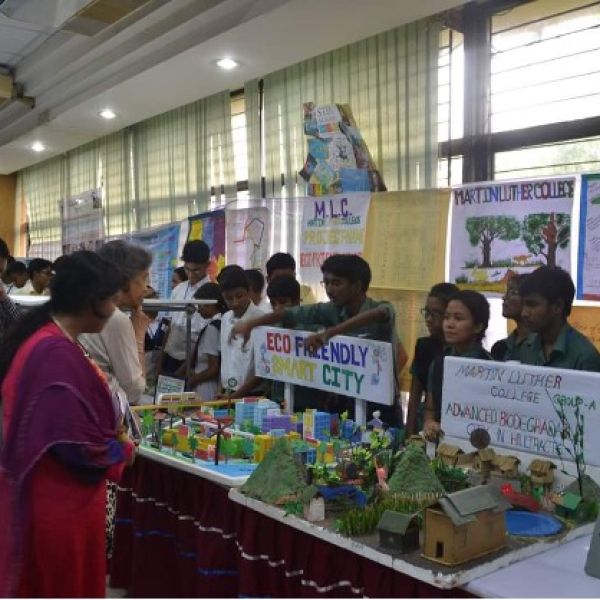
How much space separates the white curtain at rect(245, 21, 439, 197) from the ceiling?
0.60 ft

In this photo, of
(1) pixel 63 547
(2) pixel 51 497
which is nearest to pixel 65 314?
(2) pixel 51 497

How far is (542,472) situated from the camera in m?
1.82

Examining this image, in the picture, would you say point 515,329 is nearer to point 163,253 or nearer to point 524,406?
point 524,406

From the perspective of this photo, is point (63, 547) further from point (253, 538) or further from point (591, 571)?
point (591, 571)

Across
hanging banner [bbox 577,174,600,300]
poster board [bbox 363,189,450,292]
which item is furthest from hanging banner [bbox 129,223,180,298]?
hanging banner [bbox 577,174,600,300]

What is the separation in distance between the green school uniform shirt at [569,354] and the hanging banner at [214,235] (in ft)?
10.1

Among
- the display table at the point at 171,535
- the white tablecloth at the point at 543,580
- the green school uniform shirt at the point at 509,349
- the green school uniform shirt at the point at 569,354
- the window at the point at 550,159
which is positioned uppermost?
the window at the point at 550,159

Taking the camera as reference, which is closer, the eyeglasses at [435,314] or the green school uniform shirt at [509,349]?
the green school uniform shirt at [509,349]

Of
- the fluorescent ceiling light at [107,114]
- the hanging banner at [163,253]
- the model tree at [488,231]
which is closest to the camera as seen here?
the model tree at [488,231]

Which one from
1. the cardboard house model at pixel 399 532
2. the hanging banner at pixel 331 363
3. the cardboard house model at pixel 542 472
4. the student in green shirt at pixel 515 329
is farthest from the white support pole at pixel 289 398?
the cardboard house model at pixel 399 532

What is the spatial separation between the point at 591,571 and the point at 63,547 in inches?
44.4

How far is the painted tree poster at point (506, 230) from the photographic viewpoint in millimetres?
3033

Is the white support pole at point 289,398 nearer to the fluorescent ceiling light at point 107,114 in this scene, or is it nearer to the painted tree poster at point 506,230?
the painted tree poster at point 506,230

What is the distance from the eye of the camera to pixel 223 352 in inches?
124
